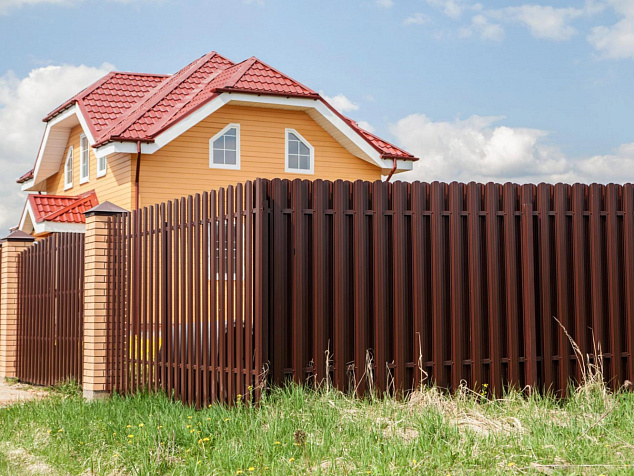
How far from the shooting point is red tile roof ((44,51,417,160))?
1855 centimetres

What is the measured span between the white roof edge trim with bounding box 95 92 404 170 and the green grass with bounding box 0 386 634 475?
10.6 meters

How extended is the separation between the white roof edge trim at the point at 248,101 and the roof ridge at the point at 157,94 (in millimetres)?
511

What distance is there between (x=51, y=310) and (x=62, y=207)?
28.3ft

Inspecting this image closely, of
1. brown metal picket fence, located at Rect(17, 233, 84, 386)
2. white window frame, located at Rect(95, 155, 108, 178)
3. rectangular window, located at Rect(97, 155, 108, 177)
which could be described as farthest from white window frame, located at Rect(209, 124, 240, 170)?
brown metal picket fence, located at Rect(17, 233, 84, 386)

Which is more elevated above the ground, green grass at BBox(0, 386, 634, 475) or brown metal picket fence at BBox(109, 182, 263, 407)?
brown metal picket fence at BBox(109, 182, 263, 407)

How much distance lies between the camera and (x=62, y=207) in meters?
21.3

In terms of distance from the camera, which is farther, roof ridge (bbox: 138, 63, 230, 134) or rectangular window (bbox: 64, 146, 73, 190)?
rectangular window (bbox: 64, 146, 73, 190)

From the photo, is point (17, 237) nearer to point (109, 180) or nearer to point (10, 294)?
point (10, 294)

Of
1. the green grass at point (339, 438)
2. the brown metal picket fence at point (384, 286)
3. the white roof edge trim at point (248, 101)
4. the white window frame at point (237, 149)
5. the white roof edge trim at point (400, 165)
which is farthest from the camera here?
the white roof edge trim at point (400, 165)

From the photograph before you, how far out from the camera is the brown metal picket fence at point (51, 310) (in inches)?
475

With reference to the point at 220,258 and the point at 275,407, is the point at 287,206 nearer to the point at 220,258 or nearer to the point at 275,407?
the point at 220,258

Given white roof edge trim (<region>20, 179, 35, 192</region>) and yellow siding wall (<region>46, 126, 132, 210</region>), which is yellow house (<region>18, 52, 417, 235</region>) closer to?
yellow siding wall (<region>46, 126, 132, 210</region>)

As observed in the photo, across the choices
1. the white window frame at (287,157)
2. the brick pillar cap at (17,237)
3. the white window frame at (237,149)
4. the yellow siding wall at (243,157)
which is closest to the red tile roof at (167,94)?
the yellow siding wall at (243,157)

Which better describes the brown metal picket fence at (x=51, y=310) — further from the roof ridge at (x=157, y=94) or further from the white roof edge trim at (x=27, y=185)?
the white roof edge trim at (x=27, y=185)
